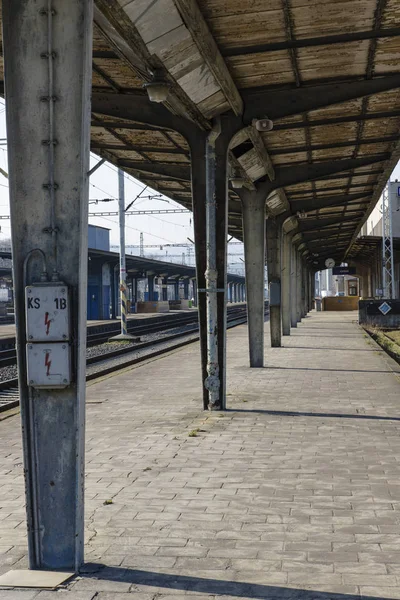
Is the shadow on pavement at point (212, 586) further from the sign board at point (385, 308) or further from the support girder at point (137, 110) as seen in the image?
the sign board at point (385, 308)

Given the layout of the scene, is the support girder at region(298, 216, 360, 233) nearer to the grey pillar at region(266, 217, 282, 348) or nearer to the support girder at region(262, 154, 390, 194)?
the grey pillar at region(266, 217, 282, 348)

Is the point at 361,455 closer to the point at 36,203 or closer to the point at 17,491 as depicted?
the point at 17,491

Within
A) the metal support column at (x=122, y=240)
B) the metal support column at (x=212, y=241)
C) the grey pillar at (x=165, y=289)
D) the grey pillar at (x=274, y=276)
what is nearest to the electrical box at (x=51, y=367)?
the metal support column at (x=212, y=241)

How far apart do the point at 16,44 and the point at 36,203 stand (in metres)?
1.10

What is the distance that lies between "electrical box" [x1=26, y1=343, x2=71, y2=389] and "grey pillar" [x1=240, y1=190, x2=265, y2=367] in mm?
13365

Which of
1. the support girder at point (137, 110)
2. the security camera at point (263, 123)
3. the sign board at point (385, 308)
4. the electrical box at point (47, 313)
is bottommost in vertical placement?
the sign board at point (385, 308)

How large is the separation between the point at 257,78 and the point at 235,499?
7.07 m

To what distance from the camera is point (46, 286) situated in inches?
208

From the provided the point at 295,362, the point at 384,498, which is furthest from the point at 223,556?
the point at 295,362

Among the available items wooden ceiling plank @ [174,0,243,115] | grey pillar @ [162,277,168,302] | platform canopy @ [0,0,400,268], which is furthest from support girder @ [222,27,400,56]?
grey pillar @ [162,277,168,302]

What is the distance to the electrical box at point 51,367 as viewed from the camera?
529cm

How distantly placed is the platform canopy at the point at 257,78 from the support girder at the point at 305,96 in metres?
0.02

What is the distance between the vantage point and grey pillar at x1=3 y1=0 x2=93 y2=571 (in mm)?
5270

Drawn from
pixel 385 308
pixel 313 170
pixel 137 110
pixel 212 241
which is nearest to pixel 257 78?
pixel 137 110
